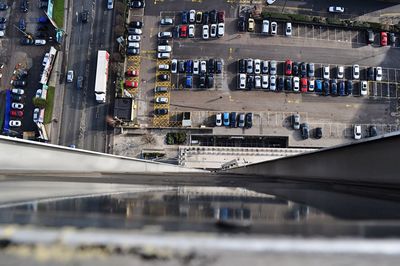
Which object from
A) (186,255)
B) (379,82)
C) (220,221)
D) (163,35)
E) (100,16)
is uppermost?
(100,16)

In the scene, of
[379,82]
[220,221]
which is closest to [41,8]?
[379,82]

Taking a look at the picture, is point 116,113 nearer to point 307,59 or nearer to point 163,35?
point 163,35

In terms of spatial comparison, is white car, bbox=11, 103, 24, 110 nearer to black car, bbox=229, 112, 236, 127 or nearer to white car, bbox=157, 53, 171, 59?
white car, bbox=157, 53, 171, 59

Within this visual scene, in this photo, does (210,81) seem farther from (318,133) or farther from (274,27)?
(318,133)

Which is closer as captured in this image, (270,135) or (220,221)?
(220,221)

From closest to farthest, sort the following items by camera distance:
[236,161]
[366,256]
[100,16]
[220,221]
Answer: [366,256] < [220,221] < [236,161] < [100,16]

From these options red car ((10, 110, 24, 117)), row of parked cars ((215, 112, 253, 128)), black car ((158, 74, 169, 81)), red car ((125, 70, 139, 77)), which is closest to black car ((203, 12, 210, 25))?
black car ((158, 74, 169, 81))

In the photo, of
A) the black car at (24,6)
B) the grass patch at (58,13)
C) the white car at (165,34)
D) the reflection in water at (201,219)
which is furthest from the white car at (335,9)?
the reflection in water at (201,219)
